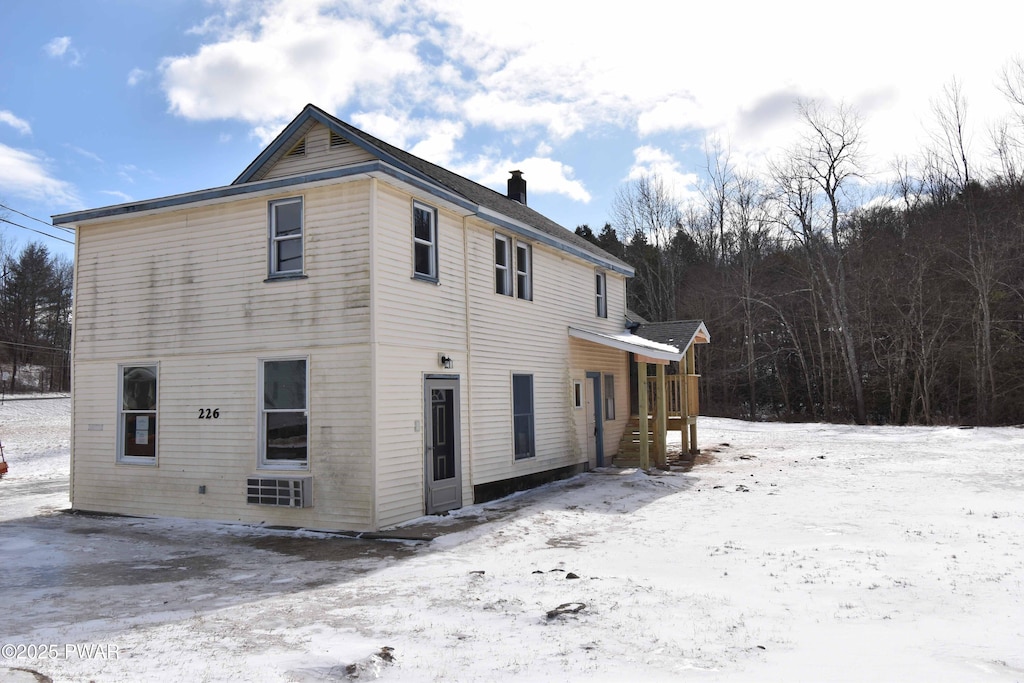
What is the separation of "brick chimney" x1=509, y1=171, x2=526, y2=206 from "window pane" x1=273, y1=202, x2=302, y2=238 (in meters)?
10.1

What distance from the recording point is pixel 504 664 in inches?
188

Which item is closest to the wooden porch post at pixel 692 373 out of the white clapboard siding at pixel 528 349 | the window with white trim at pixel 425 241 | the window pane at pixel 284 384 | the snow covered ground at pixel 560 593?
the white clapboard siding at pixel 528 349

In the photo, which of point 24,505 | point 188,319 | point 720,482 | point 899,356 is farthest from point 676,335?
point 899,356

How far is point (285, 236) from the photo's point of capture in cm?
1076

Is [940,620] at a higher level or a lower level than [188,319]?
lower

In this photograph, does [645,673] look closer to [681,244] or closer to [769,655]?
[769,655]

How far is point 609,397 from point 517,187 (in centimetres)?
684

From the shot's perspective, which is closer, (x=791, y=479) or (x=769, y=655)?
(x=769, y=655)

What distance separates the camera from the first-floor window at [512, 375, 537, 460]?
1370 cm

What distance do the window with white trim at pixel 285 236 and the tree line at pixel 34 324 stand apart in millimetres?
38978

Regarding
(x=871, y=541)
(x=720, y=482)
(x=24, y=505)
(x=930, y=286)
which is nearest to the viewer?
(x=871, y=541)

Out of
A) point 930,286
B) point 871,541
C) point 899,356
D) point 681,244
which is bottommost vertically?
point 871,541

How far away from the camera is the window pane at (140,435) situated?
1170cm

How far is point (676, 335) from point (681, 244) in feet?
88.9
